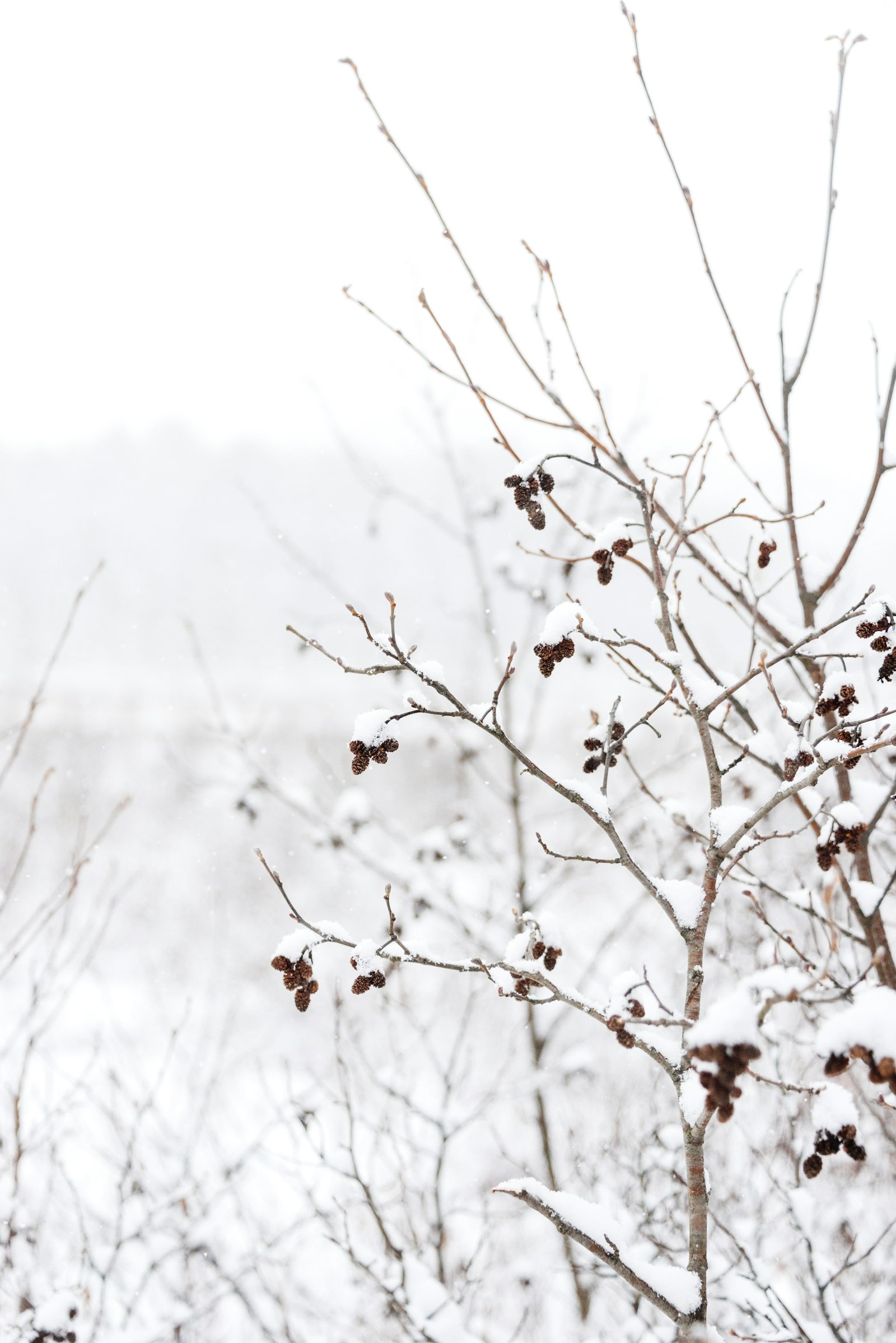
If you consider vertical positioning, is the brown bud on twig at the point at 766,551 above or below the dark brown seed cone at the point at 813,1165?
above

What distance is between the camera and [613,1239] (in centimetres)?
125

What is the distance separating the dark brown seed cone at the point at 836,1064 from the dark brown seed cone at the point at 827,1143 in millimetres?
181

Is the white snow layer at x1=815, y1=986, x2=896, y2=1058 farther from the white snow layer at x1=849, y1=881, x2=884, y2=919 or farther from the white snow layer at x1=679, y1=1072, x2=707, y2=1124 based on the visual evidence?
the white snow layer at x1=849, y1=881, x2=884, y2=919

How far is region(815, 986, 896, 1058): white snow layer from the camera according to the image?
2.88 ft

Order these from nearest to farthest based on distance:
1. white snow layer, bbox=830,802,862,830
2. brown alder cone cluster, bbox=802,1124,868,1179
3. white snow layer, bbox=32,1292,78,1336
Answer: brown alder cone cluster, bbox=802,1124,868,1179
white snow layer, bbox=830,802,862,830
white snow layer, bbox=32,1292,78,1336

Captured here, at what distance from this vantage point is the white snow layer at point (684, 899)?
1.37 metres

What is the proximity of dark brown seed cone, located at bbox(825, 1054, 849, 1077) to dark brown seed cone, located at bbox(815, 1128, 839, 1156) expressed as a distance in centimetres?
18

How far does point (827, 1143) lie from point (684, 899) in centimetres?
42

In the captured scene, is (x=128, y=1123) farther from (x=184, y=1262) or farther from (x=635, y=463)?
(x=635, y=463)

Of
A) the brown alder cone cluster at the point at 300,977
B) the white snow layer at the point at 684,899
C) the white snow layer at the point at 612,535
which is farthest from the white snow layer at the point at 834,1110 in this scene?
the white snow layer at the point at 612,535

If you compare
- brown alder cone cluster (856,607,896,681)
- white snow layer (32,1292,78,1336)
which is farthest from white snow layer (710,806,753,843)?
white snow layer (32,1292,78,1336)

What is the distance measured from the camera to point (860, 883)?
1.83 m

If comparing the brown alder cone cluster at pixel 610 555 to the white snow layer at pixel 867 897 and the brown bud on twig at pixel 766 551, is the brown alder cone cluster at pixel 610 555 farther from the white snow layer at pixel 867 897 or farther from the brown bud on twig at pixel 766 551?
the white snow layer at pixel 867 897

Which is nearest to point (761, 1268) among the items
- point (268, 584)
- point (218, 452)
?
point (268, 584)
